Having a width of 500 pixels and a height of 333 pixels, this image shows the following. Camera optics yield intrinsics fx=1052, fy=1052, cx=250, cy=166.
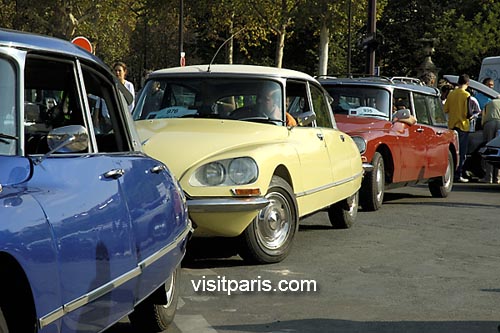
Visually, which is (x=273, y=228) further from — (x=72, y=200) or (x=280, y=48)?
(x=280, y=48)

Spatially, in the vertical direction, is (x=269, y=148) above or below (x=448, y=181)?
above

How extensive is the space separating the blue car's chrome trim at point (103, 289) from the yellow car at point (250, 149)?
2.11 meters

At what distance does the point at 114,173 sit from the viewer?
496cm

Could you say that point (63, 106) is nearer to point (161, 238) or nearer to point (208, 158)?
point (161, 238)

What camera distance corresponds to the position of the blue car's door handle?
4.88 m

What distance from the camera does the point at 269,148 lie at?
862 cm

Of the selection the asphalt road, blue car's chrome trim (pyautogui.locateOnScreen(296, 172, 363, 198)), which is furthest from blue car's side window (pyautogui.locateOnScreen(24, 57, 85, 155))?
blue car's chrome trim (pyautogui.locateOnScreen(296, 172, 363, 198))

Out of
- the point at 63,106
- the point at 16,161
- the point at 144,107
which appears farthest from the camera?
the point at 144,107

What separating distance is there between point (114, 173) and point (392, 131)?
8824mm

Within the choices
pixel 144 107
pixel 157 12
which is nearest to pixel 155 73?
pixel 144 107

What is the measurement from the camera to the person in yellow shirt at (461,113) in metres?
18.6

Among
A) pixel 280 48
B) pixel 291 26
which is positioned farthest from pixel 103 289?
pixel 291 26

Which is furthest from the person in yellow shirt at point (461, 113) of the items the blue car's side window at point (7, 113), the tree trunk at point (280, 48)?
the tree trunk at point (280, 48)

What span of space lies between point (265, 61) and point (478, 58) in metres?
14.3
